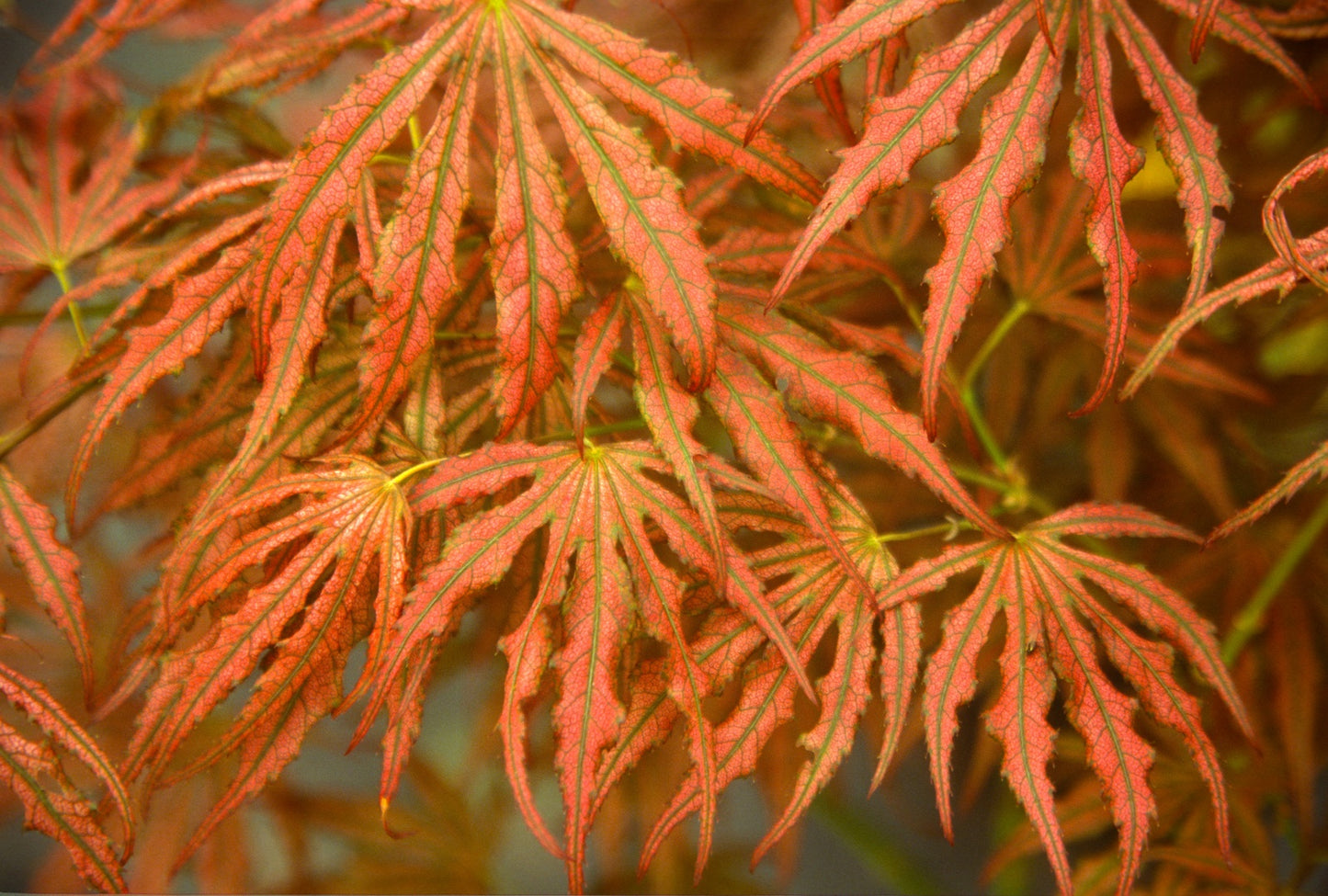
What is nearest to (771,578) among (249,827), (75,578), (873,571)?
(873,571)

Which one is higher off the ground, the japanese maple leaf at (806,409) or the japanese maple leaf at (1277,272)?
the japanese maple leaf at (1277,272)

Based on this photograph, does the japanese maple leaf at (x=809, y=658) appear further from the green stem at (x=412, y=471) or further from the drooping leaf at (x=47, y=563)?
the drooping leaf at (x=47, y=563)

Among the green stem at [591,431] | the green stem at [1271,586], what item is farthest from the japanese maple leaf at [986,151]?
the green stem at [1271,586]

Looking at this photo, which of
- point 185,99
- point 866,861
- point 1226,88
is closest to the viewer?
point 185,99

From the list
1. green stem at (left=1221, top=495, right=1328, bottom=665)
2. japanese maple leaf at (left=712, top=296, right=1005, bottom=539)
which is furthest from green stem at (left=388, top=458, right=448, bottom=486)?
green stem at (left=1221, top=495, right=1328, bottom=665)

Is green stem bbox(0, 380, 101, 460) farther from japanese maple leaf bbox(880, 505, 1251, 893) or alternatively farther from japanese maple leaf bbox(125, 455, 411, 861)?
japanese maple leaf bbox(880, 505, 1251, 893)

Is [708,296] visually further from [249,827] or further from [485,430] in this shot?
[249,827]
